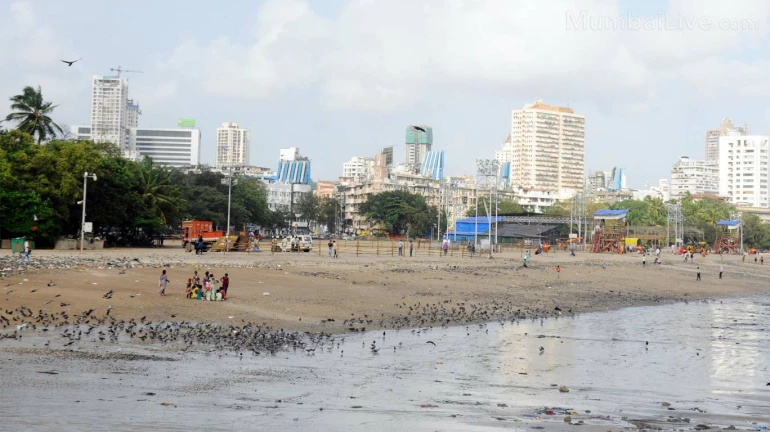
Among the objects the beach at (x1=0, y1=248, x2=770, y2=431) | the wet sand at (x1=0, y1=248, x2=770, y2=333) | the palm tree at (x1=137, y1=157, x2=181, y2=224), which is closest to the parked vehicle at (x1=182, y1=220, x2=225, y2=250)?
the palm tree at (x1=137, y1=157, x2=181, y2=224)

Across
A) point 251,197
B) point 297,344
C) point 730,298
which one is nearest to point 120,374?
point 297,344

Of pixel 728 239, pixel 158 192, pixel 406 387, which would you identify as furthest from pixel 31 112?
pixel 728 239

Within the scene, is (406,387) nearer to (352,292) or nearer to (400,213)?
(352,292)

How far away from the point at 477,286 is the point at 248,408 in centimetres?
2852

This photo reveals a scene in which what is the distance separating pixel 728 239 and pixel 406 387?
11557 centimetres

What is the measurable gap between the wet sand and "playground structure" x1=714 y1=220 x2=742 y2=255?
203ft

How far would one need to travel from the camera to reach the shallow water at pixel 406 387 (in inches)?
478

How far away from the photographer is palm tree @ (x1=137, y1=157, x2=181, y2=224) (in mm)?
66875

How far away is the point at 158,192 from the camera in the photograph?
70938 mm

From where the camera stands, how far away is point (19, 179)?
173 feet

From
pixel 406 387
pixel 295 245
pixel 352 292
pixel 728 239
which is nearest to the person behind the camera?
pixel 406 387

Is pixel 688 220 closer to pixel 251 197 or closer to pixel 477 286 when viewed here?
pixel 251 197

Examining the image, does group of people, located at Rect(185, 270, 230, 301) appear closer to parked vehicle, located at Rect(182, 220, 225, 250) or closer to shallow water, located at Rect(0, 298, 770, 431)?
shallow water, located at Rect(0, 298, 770, 431)

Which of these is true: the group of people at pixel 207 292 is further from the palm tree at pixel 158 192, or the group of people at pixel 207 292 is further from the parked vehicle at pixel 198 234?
the palm tree at pixel 158 192
